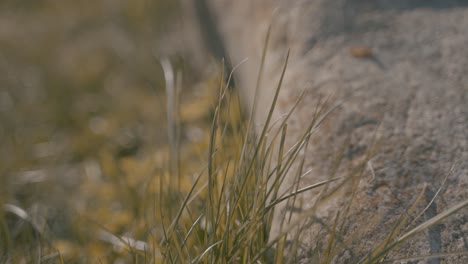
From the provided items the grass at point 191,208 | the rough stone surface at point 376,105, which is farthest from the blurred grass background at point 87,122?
the rough stone surface at point 376,105

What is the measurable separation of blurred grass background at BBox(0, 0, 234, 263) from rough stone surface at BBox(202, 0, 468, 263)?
365mm

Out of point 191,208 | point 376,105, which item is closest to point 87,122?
point 191,208

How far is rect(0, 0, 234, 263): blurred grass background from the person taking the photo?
1.99 m

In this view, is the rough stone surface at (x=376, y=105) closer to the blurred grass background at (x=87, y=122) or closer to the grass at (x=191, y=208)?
the grass at (x=191, y=208)

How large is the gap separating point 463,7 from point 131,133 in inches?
64.5

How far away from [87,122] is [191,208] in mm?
1499

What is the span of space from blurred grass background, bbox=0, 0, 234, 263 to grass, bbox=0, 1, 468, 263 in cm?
1

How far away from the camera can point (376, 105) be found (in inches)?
67.7

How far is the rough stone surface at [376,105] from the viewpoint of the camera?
1401 mm

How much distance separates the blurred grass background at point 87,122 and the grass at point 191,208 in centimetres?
1

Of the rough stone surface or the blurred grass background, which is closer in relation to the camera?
the rough stone surface

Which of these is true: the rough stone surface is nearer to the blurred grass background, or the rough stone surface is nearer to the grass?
the grass

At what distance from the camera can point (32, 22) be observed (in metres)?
4.30

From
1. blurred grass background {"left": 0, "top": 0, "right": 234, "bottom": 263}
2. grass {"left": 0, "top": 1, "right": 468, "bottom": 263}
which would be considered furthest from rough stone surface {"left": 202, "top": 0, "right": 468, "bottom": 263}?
blurred grass background {"left": 0, "top": 0, "right": 234, "bottom": 263}
